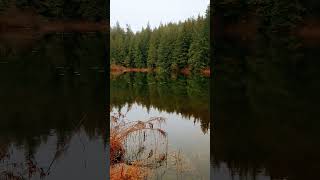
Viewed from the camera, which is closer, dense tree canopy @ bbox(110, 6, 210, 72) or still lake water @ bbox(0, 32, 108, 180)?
still lake water @ bbox(0, 32, 108, 180)

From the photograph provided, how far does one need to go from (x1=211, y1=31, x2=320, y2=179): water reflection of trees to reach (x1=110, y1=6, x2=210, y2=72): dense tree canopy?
9533 mm

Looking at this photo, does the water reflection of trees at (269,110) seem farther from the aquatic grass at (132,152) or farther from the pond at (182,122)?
the aquatic grass at (132,152)

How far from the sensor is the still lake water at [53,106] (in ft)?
19.5

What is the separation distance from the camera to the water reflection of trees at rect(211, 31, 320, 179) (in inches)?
265

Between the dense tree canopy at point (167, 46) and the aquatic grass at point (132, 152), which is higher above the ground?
the dense tree canopy at point (167, 46)

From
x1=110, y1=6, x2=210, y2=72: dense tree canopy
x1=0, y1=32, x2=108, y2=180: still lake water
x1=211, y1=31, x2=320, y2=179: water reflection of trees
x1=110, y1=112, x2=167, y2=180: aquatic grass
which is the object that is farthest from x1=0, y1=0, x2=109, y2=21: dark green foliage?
x1=110, y1=6, x2=210, y2=72: dense tree canopy

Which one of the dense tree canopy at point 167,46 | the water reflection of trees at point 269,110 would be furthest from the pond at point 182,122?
the dense tree canopy at point 167,46

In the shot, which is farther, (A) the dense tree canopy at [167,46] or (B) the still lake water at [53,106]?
(A) the dense tree canopy at [167,46]

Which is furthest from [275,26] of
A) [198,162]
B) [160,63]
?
[160,63]

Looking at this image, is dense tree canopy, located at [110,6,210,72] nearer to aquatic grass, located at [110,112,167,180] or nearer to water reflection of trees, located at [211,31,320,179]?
water reflection of trees, located at [211,31,320,179]

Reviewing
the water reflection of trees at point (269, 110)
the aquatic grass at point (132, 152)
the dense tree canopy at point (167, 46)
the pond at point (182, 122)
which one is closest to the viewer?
the aquatic grass at point (132, 152)

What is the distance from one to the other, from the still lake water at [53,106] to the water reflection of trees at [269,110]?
2197 mm

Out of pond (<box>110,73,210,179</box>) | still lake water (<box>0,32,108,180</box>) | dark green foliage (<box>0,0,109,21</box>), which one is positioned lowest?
pond (<box>110,73,210,179</box>)

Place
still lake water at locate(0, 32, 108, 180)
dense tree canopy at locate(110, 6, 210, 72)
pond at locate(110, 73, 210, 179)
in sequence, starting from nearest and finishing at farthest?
still lake water at locate(0, 32, 108, 180) < pond at locate(110, 73, 210, 179) < dense tree canopy at locate(110, 6, 210, 72)
